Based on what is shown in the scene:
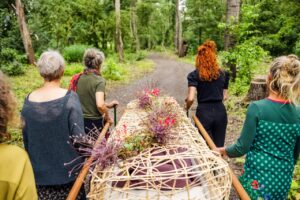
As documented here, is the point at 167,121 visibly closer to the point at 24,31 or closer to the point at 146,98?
the point at 146,98

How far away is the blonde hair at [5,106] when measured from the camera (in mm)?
1798

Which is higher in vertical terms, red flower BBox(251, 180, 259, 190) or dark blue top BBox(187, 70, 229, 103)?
dark blue top BBox(187, 70, 229, 103)

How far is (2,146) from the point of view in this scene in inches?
69.4

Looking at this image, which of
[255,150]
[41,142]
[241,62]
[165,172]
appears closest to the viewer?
[165,172]

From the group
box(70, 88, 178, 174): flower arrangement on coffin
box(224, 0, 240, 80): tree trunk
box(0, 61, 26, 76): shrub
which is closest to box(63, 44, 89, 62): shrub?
box(0, 61, 26, 76): shrub

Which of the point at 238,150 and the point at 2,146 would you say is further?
the point at 238,150

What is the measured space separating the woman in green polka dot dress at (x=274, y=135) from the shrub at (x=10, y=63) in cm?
1515

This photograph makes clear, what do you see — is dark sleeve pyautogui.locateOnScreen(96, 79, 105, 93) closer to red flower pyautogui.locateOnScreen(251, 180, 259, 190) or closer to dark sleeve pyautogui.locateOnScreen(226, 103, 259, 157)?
dark sleeve pyautogui.locateOnScreen(226, 103, 259, 157)

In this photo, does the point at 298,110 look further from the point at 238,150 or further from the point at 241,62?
the point at 241,62

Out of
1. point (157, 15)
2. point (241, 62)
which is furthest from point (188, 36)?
point (241, 62)

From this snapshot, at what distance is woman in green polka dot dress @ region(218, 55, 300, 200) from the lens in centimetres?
272

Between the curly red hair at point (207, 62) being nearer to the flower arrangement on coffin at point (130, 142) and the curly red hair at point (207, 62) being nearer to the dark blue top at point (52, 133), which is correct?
the flower arrangement on coffin at point (130, 142)

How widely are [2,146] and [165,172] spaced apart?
1057 millimetres

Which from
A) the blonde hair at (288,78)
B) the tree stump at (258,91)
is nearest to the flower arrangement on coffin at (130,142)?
the blonde hair at (288,78)
